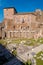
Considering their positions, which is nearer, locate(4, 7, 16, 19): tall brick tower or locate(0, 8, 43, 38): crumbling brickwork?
locate(0, 8, 43, 38): crumbling brickwork

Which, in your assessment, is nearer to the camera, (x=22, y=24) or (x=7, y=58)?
(x=7, y=58)

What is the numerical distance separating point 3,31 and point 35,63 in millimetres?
38746

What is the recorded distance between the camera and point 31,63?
1454 inches

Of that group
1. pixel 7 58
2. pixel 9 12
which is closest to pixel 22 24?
pixel 9 12

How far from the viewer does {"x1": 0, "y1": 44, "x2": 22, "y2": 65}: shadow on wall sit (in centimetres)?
3908

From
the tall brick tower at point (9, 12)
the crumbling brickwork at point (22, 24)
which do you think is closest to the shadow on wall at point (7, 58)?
the crumbling brickwork at point (22, 24)

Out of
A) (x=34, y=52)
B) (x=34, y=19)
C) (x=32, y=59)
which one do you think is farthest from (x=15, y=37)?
(x=32, y=59)

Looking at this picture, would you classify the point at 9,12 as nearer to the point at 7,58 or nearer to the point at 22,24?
the point at 22,24

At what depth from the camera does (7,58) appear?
144ft

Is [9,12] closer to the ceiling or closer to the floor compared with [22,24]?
closer to the ceiling

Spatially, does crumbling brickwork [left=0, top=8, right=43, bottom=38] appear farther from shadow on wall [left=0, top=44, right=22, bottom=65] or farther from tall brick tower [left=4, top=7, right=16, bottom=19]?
shadow on wall [left=0, top=44, right=22, bottom=65]

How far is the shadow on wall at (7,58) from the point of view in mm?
39078

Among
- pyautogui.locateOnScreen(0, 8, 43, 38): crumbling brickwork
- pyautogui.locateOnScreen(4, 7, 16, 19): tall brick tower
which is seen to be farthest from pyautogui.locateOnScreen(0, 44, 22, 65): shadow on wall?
pyautogui.locateOnScreen(4, 7, 16, 19): tall brick tower

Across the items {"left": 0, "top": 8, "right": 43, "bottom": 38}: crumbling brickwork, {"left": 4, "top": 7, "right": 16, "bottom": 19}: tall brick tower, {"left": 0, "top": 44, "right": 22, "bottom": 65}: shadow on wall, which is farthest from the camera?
{"left": 4, "top": 7, "right": 16, "bottom": 19}: tall brick tower
